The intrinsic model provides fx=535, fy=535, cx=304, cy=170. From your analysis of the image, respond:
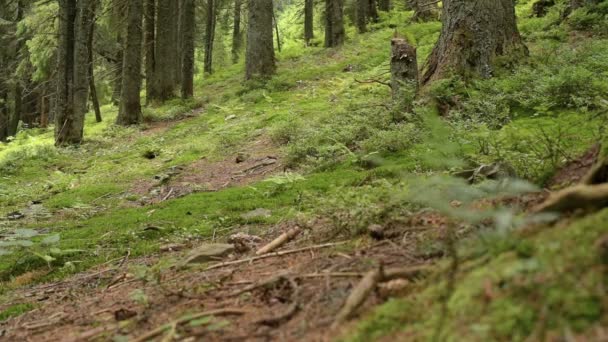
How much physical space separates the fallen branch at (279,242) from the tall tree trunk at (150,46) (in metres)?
16.5

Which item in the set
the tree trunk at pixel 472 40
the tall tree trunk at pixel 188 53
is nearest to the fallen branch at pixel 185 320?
the tree trunk at pixel 472 40

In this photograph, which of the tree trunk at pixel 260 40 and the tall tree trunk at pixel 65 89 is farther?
the tree trunk at pixel 260 40

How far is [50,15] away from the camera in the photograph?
19.6 metres

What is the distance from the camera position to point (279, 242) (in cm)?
407

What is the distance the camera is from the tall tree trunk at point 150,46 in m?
19.7

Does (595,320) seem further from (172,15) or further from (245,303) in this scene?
(172,15)

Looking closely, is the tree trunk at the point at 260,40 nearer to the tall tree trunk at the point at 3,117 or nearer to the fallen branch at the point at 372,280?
the fallen branch at the point at 372,280

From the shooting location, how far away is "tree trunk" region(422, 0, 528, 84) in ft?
26.3

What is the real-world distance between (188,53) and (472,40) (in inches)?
547

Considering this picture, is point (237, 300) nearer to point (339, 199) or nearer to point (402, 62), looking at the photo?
point (339, 199)

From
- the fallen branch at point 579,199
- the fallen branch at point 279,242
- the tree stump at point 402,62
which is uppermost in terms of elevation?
the tree stump at point 402,62

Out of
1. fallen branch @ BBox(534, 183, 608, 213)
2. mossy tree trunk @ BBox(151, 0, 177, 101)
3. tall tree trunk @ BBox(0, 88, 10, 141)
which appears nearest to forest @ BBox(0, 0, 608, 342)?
fallen branch @ BBox(534, 183, 608, 213)

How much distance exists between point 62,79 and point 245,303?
1378cm

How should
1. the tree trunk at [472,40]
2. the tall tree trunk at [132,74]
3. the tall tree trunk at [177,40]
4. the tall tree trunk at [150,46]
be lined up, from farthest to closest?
the tall tree trunk at [177,40], the tall tree trunk at [150,46], the tall tree trunk at [132,74], the tree trunk at [472,40]
